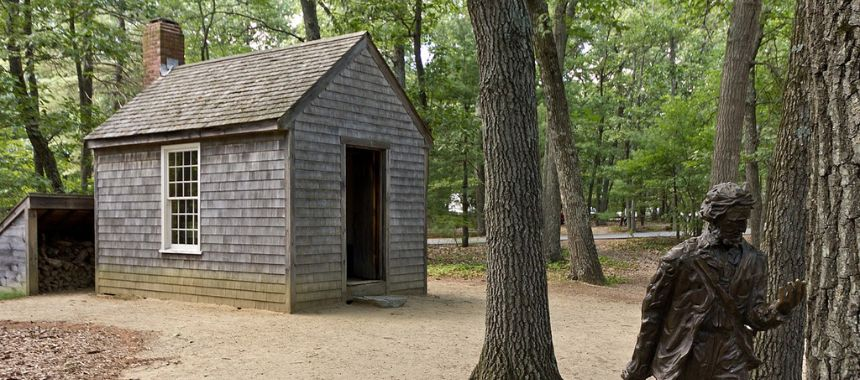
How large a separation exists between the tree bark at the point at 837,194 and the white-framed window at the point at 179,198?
11.7m

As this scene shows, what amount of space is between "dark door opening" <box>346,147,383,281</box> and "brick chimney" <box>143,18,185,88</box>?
18.0 ft

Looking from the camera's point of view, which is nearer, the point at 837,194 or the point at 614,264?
the point at 837,194

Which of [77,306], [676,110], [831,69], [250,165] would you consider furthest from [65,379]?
[676,110]

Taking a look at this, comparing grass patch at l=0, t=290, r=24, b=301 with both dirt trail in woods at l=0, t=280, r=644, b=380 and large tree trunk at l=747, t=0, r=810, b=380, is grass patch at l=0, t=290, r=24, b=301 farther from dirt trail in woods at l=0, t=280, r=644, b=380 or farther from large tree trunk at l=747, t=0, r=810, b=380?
large tree trunk at l=747, t=0, r=810, b=380

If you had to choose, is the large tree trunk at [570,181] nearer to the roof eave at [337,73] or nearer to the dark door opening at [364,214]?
the roof eave at [337,73]

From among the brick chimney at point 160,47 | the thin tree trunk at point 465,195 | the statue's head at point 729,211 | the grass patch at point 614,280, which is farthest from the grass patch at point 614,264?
the statue's head at point 729,211

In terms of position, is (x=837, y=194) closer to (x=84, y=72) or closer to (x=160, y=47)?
(x=160, y=47)

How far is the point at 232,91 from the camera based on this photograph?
42.4 feet

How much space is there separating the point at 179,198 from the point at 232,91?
7.65 ft

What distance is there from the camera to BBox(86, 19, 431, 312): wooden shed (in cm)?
1138

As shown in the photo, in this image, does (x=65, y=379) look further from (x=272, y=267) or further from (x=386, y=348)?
(x=272, y=267)

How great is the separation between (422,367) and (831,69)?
605 centimetres

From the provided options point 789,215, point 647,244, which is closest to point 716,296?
point 789,215

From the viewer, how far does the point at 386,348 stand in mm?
8633
